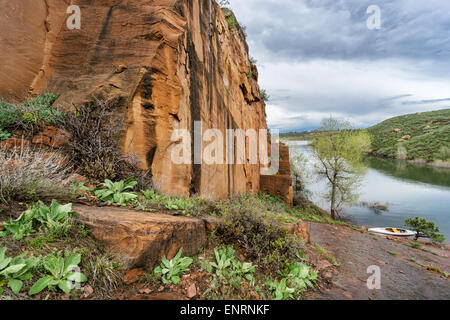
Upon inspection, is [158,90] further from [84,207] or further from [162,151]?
[84,207]

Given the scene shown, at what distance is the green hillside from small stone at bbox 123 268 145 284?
138ft

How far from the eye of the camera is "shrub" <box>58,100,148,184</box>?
353cm

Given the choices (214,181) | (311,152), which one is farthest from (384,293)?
(311,152)

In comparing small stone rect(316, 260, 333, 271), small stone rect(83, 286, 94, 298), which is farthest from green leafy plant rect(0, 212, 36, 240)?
small stone rect(316, 260, 333, 271)

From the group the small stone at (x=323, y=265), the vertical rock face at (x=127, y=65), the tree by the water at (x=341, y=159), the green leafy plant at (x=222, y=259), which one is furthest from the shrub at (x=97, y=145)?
the tree by the water at (x=341, y=159)

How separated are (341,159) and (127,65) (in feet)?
62.4

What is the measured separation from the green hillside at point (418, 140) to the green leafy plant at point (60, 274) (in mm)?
42560

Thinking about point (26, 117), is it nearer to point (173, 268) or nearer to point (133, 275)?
point (133, 275)

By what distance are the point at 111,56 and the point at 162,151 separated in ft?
8.04

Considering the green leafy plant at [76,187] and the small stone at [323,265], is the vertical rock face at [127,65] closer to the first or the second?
the green leafy plant at [76,187]

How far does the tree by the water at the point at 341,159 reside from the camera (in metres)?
18.0

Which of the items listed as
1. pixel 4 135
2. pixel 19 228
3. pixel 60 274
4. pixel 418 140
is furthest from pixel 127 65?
pixel 418 140

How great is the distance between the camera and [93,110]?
13.1 ft
